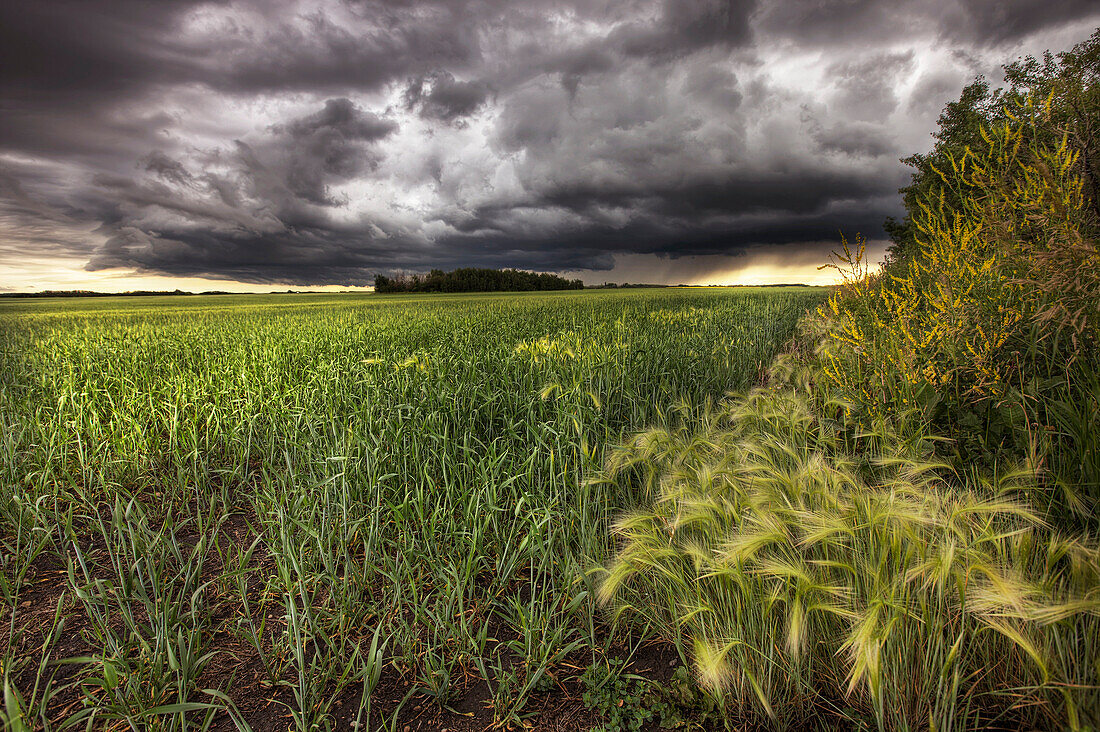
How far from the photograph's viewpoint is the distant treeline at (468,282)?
72312mm

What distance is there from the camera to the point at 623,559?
1.89 m

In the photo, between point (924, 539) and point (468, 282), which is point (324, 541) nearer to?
point (924, 539)

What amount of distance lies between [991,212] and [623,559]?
319 cm

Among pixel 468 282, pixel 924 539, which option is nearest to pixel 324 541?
pixel 924 539

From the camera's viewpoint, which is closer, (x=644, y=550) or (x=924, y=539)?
(x=924, y=539)

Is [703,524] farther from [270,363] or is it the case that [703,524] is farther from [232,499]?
[270,363]

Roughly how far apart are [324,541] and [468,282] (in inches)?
2979

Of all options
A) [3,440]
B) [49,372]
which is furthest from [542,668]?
[49,372]

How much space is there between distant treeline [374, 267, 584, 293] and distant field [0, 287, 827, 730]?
215 ft

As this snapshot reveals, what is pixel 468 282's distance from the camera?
249 feet

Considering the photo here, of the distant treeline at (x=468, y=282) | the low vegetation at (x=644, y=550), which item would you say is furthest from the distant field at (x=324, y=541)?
the distant treeline at (x=468, y=282)

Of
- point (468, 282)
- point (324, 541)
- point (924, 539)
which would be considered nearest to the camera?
point (924, 539)

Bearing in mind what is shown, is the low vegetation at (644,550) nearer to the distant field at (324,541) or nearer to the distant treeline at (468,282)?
the distant field at (324,541)

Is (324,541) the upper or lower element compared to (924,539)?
lower
